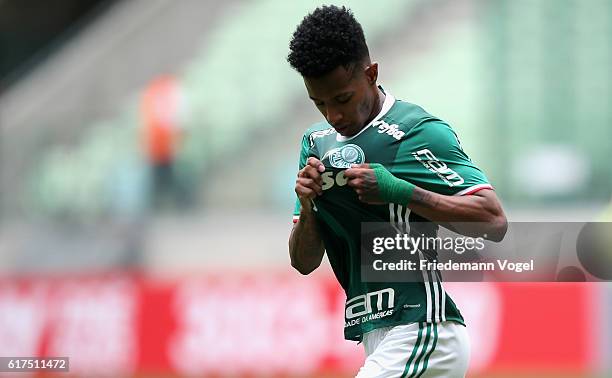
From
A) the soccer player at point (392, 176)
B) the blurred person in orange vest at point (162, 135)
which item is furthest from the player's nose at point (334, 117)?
the blurred person in orange vest at point (162, 135)

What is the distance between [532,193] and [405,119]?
8.98 meters

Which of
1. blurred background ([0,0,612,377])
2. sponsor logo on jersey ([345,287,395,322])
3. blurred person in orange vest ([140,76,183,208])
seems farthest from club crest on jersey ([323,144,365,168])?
blurred person in orange vest ([140,76,183,208])

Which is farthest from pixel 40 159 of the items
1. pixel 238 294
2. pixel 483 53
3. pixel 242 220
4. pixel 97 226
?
pixel 483 53

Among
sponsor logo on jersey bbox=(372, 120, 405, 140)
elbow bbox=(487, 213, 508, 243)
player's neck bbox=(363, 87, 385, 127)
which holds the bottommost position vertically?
elbow bbox=(487, 213, 508, 243)

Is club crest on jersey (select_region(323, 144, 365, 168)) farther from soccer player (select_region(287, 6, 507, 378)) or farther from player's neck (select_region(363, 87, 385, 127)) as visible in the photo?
player's neck (select_region(363, 87, 385, 127))

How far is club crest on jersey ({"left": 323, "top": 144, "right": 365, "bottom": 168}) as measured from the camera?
4.20 meters

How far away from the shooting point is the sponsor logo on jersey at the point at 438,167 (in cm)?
412

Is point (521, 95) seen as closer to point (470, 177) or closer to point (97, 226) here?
point (97, 226)

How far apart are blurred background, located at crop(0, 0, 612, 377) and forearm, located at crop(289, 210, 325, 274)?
579 centimetres

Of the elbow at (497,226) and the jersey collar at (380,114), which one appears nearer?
the elbow at (497,226)

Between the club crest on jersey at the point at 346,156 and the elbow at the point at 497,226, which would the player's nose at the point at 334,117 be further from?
the elbow at the point at 497,226

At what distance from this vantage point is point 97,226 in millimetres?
13094

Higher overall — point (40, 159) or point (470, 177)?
point (40, 159)

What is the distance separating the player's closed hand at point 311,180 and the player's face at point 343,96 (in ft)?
0.57
